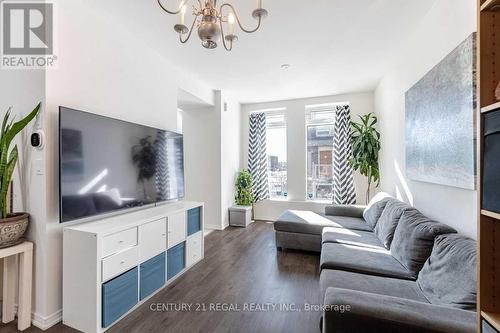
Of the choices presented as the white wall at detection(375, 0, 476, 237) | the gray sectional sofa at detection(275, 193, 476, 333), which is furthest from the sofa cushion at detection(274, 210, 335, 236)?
the white wall at detection(375, 0, 476, 237)

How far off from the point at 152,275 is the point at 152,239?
13.6 inches

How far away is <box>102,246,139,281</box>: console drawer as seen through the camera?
177 centimetres

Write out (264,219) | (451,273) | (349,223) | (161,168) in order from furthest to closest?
1. (264,219)
2. (349,223)
3. (161,168)
4. (451,273)

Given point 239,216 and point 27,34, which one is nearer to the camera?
point 27,34

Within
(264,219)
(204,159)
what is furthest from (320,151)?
(204,159)

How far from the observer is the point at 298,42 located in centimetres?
266

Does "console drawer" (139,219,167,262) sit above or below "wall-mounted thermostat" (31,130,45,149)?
below

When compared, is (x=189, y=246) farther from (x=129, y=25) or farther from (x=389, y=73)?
(x=389, y=73)

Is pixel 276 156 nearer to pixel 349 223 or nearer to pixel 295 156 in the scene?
pixel 295 156

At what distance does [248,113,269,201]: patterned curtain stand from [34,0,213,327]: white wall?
8.65 feet

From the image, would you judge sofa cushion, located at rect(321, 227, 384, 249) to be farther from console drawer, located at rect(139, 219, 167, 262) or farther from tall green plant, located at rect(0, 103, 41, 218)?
tall green plant, located at rect(0, 103, 41, 218)

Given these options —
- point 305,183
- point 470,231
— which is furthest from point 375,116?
point 470,231

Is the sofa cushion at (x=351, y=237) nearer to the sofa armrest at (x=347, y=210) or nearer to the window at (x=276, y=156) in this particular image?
the sofa armrest at (x=347, y=210)

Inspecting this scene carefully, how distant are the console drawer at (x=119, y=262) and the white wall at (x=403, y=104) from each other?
2.55 metres
